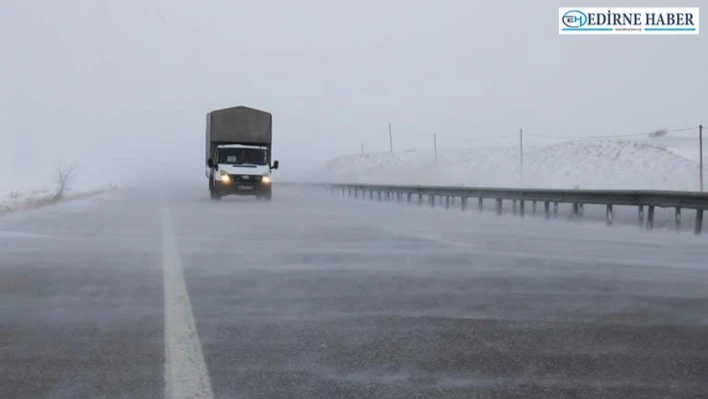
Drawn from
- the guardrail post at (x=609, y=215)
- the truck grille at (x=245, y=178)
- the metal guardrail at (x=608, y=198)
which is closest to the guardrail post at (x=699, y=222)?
Result: the metal guardrail at (x=608, y=198)

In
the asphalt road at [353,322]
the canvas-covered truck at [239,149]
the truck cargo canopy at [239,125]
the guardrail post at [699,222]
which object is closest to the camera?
the asphalt road at [353,322]

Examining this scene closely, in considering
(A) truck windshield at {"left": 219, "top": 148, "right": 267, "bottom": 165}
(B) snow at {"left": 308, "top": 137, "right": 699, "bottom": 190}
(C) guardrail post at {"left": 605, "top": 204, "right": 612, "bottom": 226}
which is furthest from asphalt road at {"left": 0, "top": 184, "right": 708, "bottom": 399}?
(B) snow at {"left": 308, "top": 137, "right": 699, "bottom": 190}

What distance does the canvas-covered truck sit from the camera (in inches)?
1435

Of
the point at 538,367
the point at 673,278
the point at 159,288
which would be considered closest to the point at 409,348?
the point at 538,367

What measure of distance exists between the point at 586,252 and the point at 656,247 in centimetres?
188

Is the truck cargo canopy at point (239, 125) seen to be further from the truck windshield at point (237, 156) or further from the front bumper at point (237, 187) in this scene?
the front bumper at point (237, 187)

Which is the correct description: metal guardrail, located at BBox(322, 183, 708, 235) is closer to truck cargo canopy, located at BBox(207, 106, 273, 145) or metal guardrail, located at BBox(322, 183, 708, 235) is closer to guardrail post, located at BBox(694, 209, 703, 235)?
guardrail post, located at BBox(694, 209, 703, 235)

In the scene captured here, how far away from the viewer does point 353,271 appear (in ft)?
31.9

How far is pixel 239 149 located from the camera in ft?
121

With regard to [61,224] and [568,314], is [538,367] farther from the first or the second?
[61,224]

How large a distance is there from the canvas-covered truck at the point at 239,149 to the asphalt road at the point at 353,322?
77.5 feet

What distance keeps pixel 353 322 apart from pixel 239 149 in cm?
3104

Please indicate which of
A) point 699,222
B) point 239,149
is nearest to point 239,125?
point 239,149

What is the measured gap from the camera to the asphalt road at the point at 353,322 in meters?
4.63
